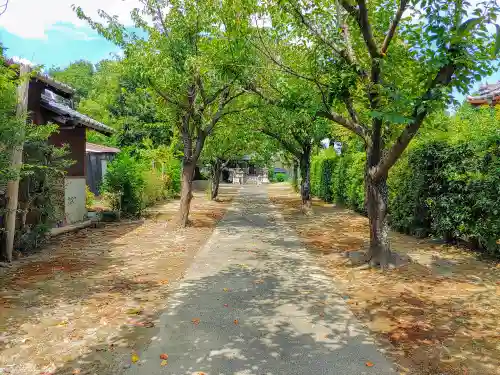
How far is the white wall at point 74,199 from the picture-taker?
40.5 feet

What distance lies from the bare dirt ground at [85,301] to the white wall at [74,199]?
1739 mm

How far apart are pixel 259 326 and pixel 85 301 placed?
8.38 feet

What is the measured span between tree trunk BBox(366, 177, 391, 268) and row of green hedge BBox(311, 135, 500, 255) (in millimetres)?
1931

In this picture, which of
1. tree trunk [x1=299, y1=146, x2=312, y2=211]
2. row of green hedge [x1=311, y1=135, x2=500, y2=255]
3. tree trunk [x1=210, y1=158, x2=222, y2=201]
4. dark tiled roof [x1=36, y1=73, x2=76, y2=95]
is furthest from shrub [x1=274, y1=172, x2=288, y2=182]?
dark tiled roof [x1=36, y1=73, x2=76, y2=95]

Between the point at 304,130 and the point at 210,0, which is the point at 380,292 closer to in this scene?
the point at 210,0

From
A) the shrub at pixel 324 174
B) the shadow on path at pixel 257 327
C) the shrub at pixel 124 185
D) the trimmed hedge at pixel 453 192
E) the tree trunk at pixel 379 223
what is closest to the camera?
the shadow on path at pixel 257 327

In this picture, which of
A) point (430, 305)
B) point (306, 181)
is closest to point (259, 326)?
point (430, 305)

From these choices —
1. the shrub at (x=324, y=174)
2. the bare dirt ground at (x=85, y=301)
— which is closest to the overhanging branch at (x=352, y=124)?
the bare dirt ground at (x=85, y=301)

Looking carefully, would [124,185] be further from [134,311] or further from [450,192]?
[450,192]

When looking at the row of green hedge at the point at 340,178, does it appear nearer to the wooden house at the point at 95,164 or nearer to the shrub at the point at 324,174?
the shrub at the point at 324,174

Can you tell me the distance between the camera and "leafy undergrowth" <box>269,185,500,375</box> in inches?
160

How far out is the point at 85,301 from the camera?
5793 millimetres

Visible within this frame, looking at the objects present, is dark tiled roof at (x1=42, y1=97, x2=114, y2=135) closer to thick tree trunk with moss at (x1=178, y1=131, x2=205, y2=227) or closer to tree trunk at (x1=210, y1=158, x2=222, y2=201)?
thick tree trunk with moss at (x1=178, y1=131, x2=205, y2=227)

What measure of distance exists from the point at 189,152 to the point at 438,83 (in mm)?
9078
